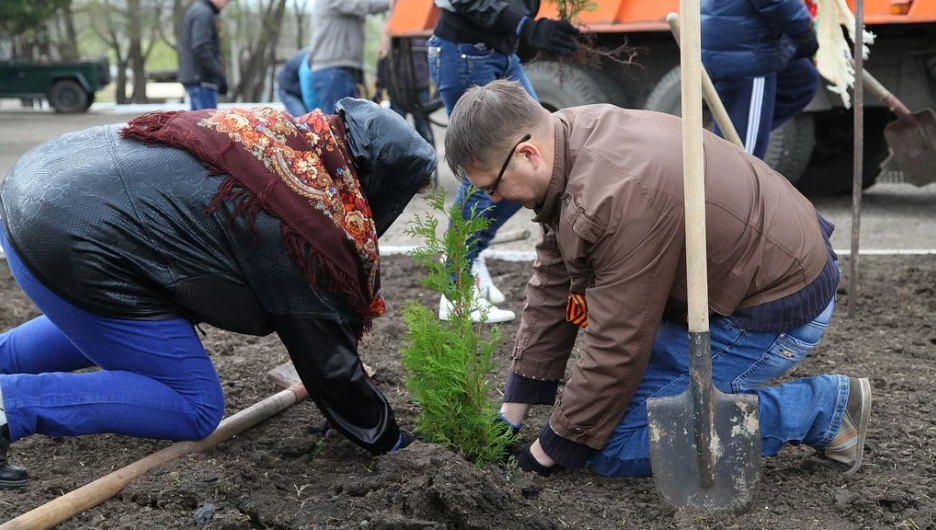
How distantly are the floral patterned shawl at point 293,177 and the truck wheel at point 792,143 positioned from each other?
5514 mm

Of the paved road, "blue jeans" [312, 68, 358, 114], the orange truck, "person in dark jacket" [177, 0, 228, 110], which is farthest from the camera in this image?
"person in dark jacket" [177, 0, 228, 110]

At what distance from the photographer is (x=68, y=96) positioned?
22062 mm

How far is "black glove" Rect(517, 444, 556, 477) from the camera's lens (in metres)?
2.76

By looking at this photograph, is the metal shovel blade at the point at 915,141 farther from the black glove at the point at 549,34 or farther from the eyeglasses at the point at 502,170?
the eyeglasses at the point at 502,170

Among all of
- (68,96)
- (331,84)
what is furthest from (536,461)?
(68,96)

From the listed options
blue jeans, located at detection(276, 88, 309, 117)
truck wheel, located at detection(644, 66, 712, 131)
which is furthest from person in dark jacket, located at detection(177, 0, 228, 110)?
truck wheel, located at detection(644, 66, 712, 131)

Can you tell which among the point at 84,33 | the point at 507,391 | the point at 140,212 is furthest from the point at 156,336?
the point at 84,33

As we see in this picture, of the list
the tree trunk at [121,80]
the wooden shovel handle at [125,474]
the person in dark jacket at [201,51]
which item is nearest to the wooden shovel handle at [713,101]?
the wooden shovel handle at [125,474]

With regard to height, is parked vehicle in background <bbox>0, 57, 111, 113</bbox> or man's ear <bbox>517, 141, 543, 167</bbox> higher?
man's ear <bbox>517, 141, 543, 167</bbox>

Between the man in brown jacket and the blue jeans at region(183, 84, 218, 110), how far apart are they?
7.12m

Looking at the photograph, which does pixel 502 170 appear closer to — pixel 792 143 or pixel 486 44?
pixel 486 44

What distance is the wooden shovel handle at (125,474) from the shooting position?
2391 millimetres

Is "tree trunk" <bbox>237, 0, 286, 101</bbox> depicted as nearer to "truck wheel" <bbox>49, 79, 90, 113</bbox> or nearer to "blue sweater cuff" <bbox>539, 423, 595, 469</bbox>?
"truck wheel" <bbox>49, 79, 90, 113</bbox>

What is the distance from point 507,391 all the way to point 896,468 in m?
1.15
